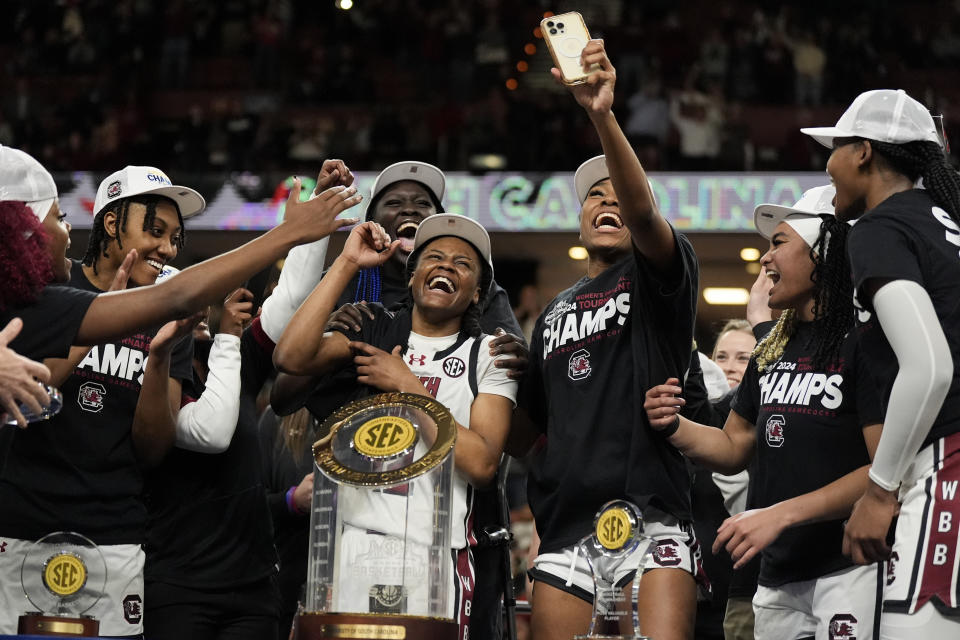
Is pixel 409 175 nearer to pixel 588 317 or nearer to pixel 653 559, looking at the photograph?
pixel 588 317

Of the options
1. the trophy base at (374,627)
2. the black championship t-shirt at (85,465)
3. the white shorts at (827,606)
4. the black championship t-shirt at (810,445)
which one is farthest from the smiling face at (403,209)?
the trophy base at (374,627)

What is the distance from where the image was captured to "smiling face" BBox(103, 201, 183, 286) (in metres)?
3.67

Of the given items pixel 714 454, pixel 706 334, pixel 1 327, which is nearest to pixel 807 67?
pixel 706 334

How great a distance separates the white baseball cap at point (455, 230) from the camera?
3564 millimetres

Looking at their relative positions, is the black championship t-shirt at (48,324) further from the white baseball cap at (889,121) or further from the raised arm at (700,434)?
the white baseball cap at (889,121)

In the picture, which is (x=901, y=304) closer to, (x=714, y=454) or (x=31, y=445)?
(x=714, y=454)

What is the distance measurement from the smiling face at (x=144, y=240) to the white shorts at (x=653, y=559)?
1.52m

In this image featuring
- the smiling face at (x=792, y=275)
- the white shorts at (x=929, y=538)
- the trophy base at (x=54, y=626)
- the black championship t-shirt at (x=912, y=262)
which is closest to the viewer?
the white shorts at (x=929, y=538)

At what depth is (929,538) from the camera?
251cm

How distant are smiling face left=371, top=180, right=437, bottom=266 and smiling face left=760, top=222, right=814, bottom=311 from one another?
1290mm

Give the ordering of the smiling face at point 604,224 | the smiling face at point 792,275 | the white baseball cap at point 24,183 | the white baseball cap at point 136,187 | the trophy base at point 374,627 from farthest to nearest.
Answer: the white baseball cap at point 136,187 < the smiling face at point 604,224 < the smiling face at point 792,275 < the white baseball cap at point 24,183 < the trophy base at point 374,627

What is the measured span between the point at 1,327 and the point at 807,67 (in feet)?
42.0

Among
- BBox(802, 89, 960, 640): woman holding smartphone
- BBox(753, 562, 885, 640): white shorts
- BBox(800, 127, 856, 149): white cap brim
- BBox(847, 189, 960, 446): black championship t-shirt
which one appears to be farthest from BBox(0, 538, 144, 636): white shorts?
BBox(800, 127, 856, 149): white cap brim

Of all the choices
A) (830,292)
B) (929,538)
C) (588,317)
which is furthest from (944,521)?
(588,317)
